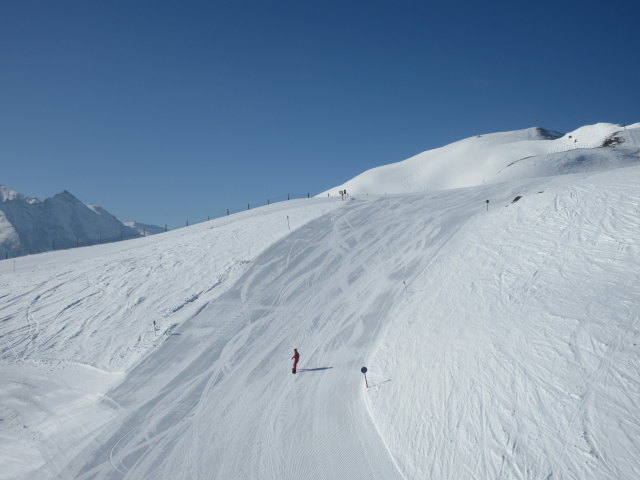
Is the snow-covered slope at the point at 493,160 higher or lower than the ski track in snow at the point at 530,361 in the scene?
higher

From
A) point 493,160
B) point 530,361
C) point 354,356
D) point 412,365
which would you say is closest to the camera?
point 530,361

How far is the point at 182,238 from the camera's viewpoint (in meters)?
31.2

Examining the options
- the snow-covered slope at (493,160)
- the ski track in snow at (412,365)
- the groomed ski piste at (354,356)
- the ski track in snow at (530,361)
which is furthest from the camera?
the snow-covered slope at (493,160)

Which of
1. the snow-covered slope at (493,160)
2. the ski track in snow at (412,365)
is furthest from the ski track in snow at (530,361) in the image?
the snow-covered slope at (493,160)

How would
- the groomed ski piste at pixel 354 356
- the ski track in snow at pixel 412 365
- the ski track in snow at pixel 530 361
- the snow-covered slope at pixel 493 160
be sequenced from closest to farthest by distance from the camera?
the ski track in snow at pixel 530 361 → the ski track in snow at pixel 412 365 → the groomed ski piste at pixel 354 356 → the snow-covered slope at pixel 493 160

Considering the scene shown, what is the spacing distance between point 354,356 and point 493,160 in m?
63.9

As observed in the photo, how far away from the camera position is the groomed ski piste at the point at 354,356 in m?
7.82

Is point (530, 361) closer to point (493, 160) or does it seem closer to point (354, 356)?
point (354, 356)

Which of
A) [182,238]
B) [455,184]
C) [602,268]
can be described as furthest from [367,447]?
[455,184]

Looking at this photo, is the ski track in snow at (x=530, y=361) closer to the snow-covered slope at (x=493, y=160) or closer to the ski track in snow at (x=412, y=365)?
the ski track in snow at (x=412, y=365)

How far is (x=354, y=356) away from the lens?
13.8m

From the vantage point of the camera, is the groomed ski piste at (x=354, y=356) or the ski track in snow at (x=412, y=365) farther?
the groomed ski piste at (x=354, y=356)

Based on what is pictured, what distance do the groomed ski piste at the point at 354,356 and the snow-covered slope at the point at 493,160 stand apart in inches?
1273

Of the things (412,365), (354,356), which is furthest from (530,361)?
(354,356)
